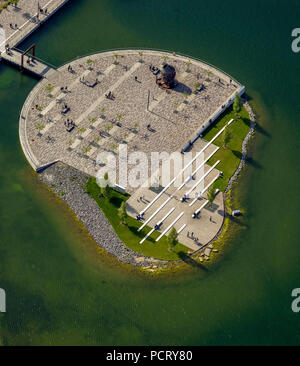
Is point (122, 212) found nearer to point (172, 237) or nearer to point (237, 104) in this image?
point (172, 237)

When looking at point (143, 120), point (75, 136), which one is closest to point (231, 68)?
point (143, 120)

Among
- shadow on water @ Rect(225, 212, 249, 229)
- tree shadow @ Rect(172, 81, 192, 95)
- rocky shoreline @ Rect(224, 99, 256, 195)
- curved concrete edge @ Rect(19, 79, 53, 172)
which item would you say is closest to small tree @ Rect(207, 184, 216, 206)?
shadow on water @ Rect(225, 212, 249, 229)

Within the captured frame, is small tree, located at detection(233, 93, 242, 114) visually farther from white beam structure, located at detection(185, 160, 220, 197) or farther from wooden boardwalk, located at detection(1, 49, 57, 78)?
wooden boardwalk, located at detection(1, 49, 57, 78)

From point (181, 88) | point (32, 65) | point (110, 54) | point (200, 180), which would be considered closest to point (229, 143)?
point (200, 180)

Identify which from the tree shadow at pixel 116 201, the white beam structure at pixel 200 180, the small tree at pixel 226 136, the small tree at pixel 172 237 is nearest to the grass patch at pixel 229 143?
the white beam structure at pixel 200 180
